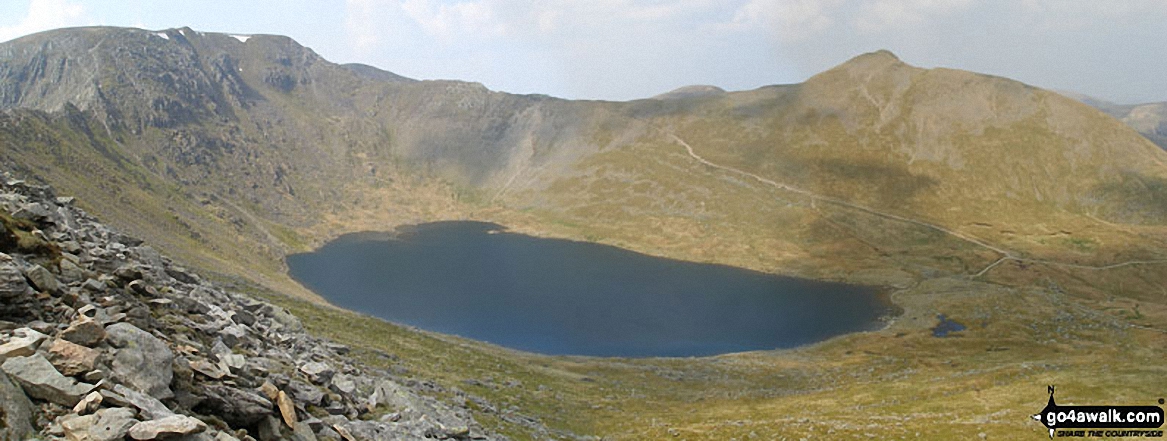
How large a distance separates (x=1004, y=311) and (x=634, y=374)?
101m

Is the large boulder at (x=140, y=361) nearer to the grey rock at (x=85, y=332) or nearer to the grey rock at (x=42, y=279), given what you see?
the grey rock at (x=85, y=332)

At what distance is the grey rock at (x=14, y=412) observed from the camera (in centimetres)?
1305

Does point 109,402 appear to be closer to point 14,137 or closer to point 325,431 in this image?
point 325,431

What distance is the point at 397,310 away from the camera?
126m

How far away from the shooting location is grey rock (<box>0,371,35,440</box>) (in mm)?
13055

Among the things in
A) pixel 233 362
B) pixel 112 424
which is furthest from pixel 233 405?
pixel 112 424

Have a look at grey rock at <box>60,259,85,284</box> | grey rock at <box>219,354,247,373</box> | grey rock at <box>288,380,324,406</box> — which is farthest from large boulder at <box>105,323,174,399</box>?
grey rock at <box>288,380,324,406</box>

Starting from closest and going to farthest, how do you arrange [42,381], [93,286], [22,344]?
[42,381] → [22,344] → [93,286]

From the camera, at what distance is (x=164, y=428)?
48.0 ft

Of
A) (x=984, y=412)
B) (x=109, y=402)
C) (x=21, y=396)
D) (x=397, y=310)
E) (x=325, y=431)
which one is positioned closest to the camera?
(x=21, y=396)

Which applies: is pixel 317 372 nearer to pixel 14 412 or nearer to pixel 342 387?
pixel 342 387

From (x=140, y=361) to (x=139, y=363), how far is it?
0.22ft

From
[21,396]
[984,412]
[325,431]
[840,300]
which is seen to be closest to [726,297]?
[840,300]

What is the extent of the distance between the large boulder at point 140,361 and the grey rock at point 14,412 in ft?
9.23
